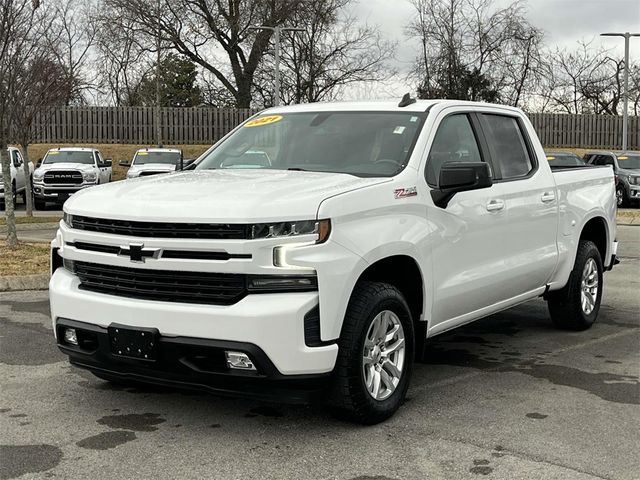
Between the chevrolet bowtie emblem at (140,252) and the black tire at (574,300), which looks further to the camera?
the black tire at (574,300)

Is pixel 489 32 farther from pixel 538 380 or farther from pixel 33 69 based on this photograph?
pixel 538 380

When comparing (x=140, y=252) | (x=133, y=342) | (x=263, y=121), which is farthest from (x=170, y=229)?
(x=263, y=121)

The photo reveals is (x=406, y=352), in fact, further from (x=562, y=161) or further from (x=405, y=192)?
(x=562, y=161)

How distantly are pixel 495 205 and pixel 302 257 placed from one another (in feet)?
6.92

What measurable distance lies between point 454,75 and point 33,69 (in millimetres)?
24008

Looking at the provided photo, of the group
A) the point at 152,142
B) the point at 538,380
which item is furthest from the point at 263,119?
the point at 152,142

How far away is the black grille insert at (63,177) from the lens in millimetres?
23141

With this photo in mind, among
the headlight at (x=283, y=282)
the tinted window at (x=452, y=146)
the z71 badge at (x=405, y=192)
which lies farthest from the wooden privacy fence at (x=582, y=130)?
the headlight at (x=283, y=282)

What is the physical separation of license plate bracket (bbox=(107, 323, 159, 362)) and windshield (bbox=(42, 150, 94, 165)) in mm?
21061

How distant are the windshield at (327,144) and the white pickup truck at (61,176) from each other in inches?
710

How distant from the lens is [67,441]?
4.33m

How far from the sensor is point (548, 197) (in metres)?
6.46

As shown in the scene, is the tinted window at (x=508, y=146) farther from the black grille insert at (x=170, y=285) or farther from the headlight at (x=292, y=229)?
the black grille insert at (x=170, y=285)

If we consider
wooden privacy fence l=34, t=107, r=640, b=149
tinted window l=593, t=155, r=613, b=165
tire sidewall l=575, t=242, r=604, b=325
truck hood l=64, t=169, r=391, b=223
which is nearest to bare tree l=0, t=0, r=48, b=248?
truck hood l=64, t=169, r=391, b=223
